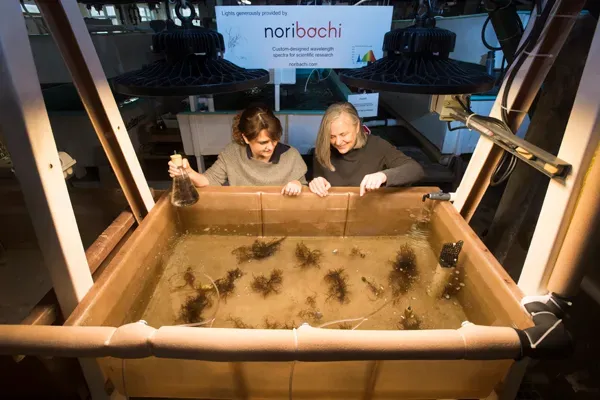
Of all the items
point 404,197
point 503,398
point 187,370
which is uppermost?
point 404,197

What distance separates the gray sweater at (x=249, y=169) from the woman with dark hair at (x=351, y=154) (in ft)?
0.58

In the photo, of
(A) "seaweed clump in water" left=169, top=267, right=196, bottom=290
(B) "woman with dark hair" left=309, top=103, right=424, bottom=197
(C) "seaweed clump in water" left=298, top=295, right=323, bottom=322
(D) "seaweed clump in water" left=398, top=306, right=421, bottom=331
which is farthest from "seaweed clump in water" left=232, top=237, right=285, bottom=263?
(D) "seaweed clump in water" left=398, top=306, right=421, bottom=331

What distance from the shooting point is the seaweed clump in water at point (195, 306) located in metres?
1.08

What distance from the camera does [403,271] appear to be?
1.25 m

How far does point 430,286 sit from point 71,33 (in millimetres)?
1381

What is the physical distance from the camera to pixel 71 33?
2.93ft

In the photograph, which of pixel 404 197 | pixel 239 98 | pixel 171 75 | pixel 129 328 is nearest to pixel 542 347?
pixel 404 197

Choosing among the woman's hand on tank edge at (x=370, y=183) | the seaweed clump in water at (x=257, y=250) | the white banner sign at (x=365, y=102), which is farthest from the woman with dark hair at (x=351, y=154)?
the white banner sign at (x=365, y=102)

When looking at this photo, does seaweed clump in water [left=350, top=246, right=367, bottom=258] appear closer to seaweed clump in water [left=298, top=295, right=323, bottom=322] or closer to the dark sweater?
seaweed clump in water [left=298, top=295, right=323, bottom=322]

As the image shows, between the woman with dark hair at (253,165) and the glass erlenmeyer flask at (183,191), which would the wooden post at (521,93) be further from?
the glass erlenmeyer flask at (183,191)

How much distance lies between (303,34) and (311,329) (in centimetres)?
201

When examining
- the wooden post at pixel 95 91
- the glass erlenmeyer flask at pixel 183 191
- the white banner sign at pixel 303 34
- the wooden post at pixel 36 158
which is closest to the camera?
the wooden post at pixel 36 158

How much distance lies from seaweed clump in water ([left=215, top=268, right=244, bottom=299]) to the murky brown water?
15mm

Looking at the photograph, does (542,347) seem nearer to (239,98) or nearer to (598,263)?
(598,263)
